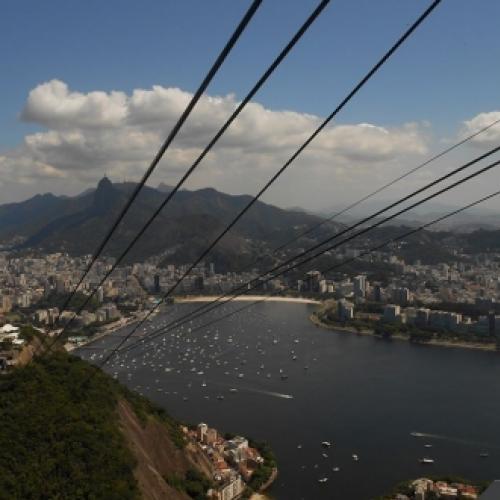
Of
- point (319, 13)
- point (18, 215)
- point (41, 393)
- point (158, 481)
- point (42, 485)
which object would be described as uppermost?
point (18, 215)

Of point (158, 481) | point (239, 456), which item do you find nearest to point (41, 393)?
point (158, 481)

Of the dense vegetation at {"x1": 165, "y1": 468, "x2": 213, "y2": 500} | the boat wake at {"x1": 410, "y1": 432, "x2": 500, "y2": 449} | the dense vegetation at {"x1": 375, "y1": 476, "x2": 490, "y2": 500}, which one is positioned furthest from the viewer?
the boat wake at {"x1": 410, "y1": 432, "x2": 500, "y2": 449}

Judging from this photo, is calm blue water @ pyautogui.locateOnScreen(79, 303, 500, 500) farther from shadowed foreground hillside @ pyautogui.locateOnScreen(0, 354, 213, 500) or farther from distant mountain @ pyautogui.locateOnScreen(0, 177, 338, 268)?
distant mountain @ pyautogui.locateOnScreen(0, 177, 338, 268)

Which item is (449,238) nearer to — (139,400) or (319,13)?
(139,400)

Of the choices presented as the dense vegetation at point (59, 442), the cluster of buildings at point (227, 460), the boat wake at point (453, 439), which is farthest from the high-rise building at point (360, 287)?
the dense vegetation at point (59, 442)

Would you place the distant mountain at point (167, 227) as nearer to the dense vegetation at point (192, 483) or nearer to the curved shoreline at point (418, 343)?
the curved shoreline at point (418, 343)

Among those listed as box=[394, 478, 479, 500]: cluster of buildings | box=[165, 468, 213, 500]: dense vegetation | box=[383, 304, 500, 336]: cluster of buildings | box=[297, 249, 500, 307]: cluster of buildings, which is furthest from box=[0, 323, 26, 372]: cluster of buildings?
box=[297, 249, 500, 307]: cluster of buildings
